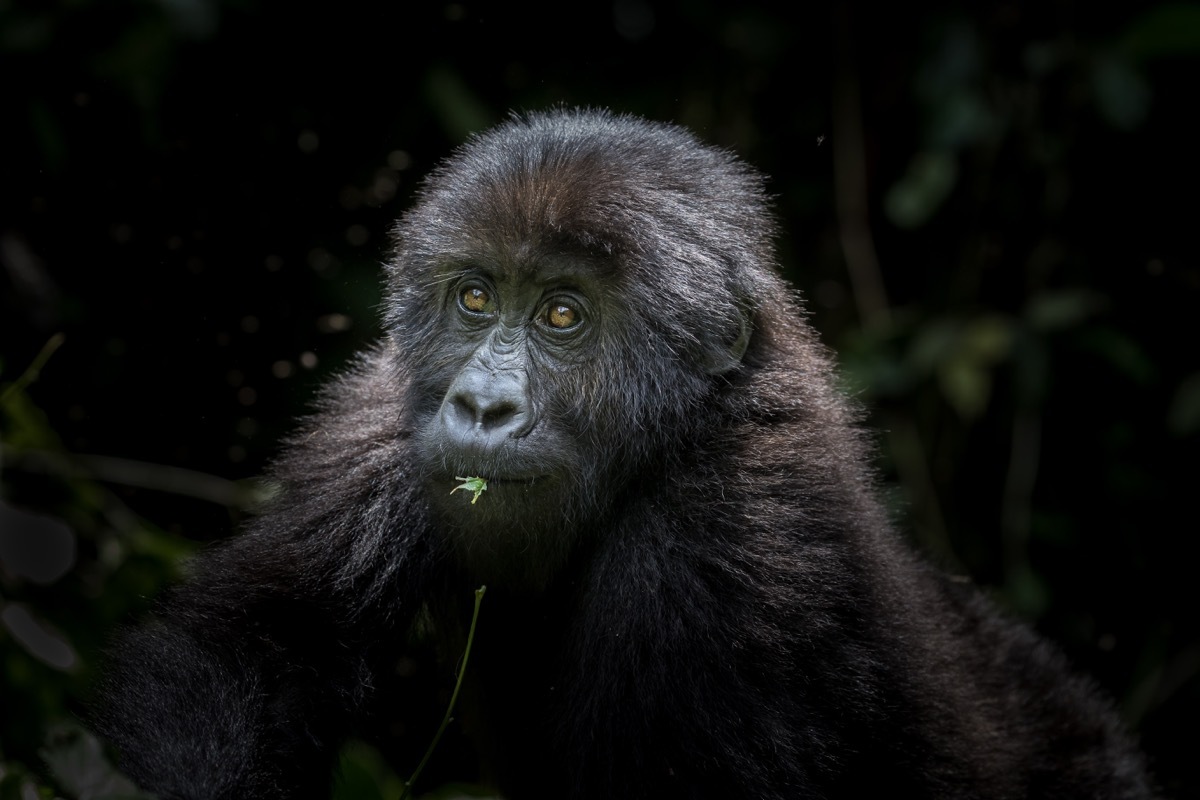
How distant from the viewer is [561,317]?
3721mm

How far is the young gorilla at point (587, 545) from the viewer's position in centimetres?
339

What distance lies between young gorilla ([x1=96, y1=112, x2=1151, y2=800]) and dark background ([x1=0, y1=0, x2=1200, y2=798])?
108 cm

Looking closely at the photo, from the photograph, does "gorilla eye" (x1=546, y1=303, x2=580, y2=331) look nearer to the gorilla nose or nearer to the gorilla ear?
the gorilla nose

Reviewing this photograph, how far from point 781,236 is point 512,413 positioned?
301 cm

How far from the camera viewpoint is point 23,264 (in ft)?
19.1

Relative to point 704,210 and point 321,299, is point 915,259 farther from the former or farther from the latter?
point 704,210

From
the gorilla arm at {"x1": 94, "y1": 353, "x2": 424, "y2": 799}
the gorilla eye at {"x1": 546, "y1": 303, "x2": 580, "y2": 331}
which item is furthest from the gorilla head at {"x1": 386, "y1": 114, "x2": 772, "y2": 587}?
the gorilla arm at {"x1": 94, "y1": 353, "x2": 424, "y2": 799}

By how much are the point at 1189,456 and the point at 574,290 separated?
454cm

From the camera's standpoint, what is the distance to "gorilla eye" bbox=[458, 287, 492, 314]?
3.81 metres

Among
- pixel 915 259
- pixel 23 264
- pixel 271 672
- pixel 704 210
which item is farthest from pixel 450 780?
pixel 915 259

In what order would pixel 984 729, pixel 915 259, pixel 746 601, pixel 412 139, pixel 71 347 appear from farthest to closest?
pixel 915 259
pixel 412 139
pixel 71 347
pixel 984 729
pixel 746 601

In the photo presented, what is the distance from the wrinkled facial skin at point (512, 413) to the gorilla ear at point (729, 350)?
13.5 inches

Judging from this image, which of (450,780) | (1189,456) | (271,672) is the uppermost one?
(1189,456)

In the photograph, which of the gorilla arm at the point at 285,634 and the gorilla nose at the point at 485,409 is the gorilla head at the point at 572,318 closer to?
the gorilla nose at the point at 485,409
